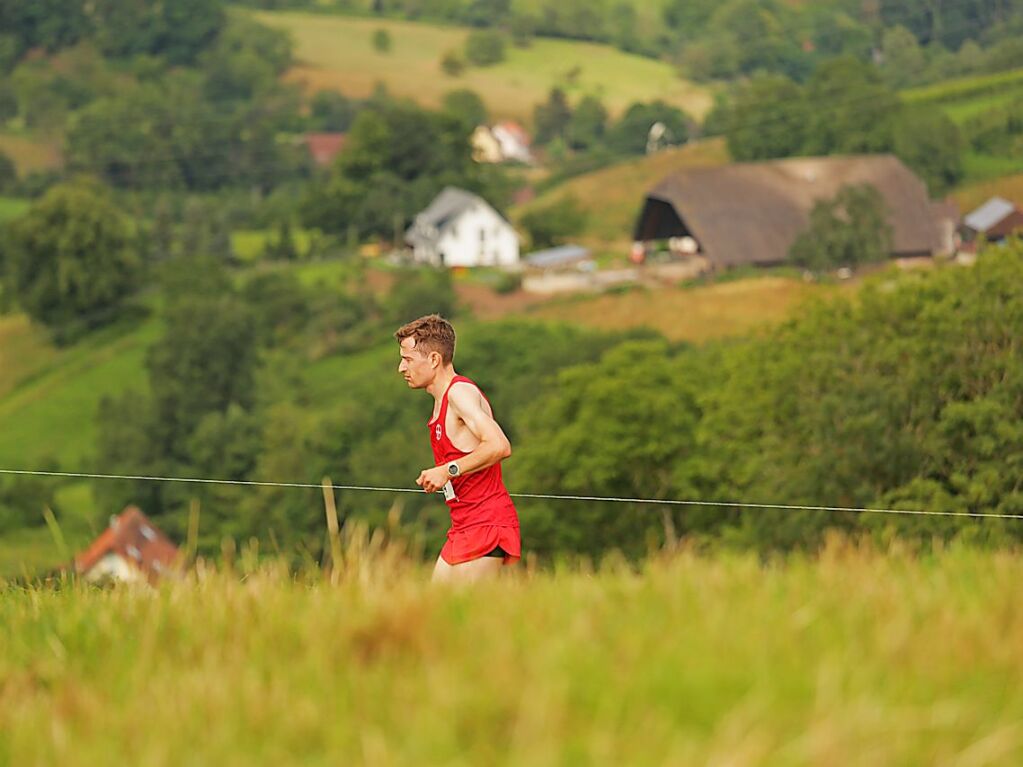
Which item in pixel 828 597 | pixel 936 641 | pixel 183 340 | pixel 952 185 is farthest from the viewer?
pixel 952 185

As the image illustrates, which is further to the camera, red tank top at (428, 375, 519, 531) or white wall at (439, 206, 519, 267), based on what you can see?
white wall at (439, 206, 519, 267)

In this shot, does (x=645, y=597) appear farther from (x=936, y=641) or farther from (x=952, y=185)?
(x=952, y=185)

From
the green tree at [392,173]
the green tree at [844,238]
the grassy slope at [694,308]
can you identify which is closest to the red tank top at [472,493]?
the grassy slope at [694,308]

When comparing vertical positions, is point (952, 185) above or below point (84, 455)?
above

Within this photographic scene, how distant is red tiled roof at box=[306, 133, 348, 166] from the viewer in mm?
177875

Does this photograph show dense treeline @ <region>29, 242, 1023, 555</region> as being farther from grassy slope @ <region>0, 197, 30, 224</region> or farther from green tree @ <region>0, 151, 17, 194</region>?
green tree @ <region>0, 151, 17, 194</region>

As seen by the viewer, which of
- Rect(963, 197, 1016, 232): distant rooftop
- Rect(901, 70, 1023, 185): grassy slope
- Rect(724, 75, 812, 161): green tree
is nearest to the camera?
Rect(963, 197, 1016, 232): distant rooftop

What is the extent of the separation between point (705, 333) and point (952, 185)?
52.2 meters

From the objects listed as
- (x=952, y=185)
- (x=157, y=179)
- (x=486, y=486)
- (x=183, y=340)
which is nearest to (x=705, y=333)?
(x=183, y=340)

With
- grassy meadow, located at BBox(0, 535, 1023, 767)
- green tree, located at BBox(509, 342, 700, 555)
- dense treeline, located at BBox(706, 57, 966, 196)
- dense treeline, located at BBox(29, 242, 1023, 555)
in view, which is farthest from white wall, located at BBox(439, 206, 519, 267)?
grassy meadow, located at BBox(0, 535, 1023, 767)

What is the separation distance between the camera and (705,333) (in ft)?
270

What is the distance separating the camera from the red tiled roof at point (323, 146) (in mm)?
177875

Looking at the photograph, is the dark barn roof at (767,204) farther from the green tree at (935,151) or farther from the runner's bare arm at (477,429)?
the runner's bare arm at (477,429)

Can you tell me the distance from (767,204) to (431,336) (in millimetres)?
113323
